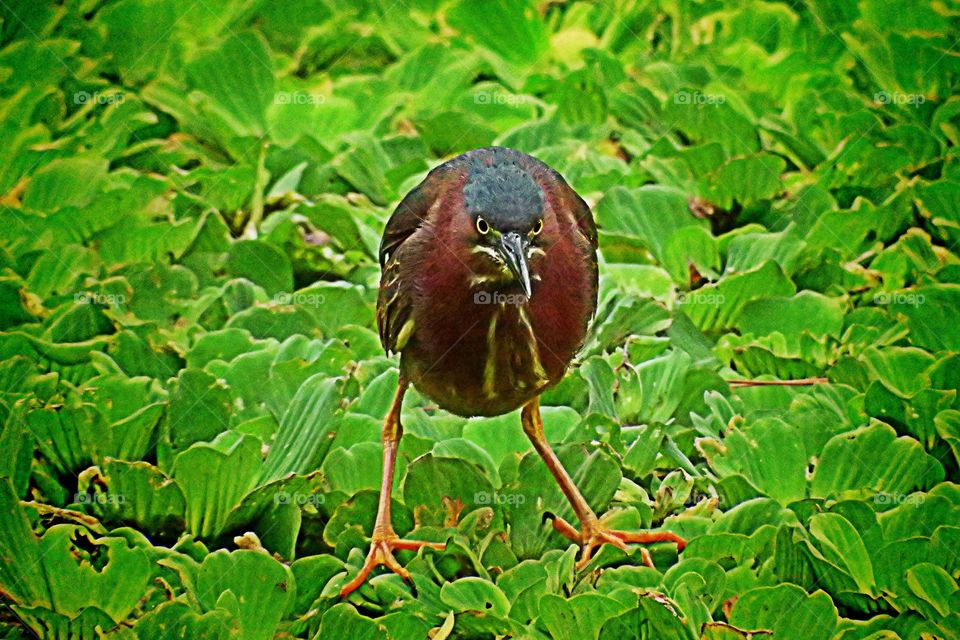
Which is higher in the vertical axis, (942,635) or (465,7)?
(465,7)

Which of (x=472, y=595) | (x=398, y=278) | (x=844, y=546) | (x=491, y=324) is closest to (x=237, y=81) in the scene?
(x=398, y=278)

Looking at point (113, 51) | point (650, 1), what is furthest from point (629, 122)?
point (113, 51)

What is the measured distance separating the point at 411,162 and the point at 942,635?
3.56 metres

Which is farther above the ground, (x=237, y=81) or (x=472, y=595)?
(x=237, y=81)

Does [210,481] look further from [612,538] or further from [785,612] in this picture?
[785,612]

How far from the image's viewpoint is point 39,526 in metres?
4.23

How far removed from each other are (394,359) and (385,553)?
4.12 ft

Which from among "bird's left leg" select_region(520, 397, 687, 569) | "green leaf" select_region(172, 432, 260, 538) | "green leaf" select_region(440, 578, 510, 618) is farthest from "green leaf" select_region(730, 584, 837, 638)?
"green leaf" select_region(172, 432, 260, 538)

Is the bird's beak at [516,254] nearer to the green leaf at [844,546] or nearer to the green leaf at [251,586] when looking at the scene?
the green leaf at [251,586]

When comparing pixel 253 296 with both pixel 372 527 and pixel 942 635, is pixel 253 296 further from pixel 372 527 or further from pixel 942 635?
pixel 942 635

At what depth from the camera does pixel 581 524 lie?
432 cm

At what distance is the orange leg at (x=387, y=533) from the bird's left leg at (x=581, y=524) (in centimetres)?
Result: 46

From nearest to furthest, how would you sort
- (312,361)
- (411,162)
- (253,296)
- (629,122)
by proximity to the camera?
(312,361) → (253,296) → (411,162) → (629,122)

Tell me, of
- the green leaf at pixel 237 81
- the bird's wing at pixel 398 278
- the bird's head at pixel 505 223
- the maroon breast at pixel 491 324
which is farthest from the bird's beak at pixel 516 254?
the green leaf at pixel 237 81
